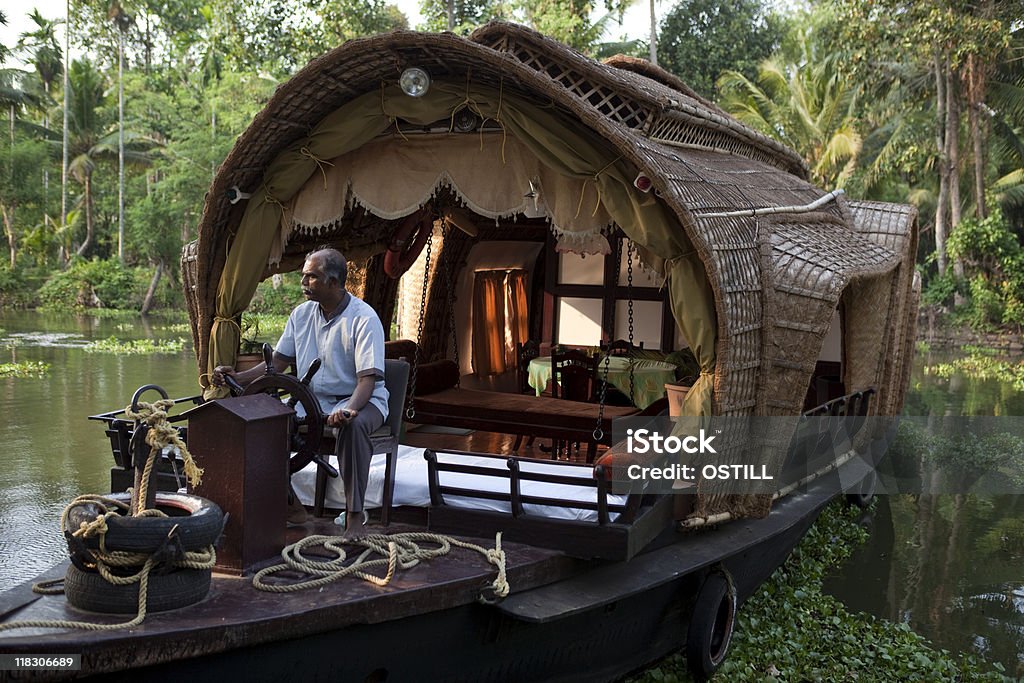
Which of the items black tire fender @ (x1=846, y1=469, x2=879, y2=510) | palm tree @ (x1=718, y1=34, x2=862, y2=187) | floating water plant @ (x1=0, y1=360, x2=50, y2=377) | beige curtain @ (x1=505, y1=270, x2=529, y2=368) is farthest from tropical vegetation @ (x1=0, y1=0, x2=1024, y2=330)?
black tire fender @ (x1=846, y1=469, x2=879, y2=510)

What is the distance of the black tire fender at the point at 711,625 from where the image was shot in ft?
15.9

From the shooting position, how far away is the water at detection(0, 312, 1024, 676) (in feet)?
20.2

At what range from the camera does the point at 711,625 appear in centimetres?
484

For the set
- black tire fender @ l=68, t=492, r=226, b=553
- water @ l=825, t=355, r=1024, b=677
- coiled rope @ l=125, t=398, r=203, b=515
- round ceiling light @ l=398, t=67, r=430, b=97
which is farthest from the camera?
water @ l=825, t=355, r=1024, b=677

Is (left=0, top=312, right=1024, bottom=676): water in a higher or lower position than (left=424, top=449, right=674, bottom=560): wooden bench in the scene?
lower

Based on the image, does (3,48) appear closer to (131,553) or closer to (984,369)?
(984,369)

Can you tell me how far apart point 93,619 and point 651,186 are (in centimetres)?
327

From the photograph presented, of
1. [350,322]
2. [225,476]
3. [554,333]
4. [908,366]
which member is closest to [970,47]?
[908,366]

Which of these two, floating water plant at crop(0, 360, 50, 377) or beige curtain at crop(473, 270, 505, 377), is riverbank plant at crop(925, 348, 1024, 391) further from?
floating water plant at crop(0, 360, 50, 377)

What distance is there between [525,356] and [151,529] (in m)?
6.29

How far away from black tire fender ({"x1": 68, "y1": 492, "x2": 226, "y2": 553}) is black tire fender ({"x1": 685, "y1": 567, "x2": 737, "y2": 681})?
2.48m

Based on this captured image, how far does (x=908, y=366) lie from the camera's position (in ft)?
29.5

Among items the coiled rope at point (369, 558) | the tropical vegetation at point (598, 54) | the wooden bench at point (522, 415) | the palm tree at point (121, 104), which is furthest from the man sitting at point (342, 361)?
the palm tree at point (121, 104)

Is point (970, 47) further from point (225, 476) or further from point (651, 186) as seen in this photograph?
point (225, 476)
